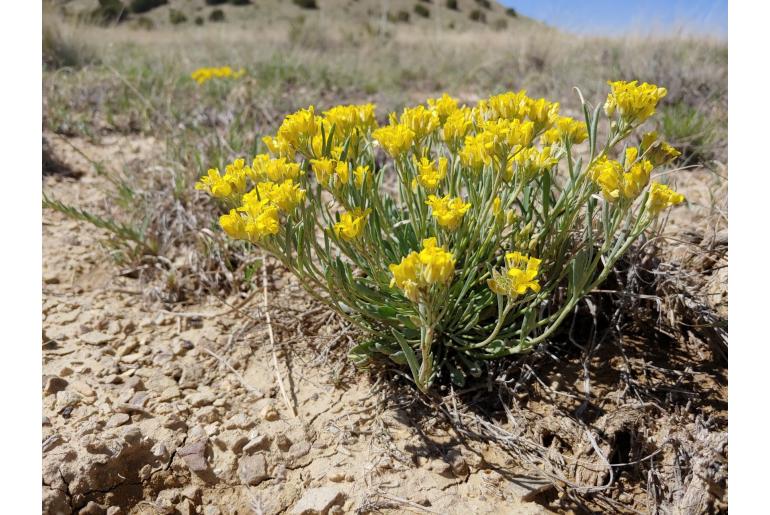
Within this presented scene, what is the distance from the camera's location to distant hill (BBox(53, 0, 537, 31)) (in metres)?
16.5

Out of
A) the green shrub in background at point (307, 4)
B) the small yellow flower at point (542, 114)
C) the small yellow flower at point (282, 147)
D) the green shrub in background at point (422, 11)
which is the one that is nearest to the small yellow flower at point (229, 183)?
the small yellow flower at point (282, 147)

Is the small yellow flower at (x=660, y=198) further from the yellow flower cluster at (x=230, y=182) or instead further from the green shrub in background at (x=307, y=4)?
the green shrub in background at (x=307, y=4)

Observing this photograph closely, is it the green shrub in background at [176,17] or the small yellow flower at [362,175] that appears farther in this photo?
the green shrub in background at [176,17]

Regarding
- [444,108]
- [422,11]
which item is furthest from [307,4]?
[444,108]

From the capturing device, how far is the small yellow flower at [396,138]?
166 centimetres

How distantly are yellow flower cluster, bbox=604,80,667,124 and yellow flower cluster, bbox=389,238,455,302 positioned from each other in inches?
30.6

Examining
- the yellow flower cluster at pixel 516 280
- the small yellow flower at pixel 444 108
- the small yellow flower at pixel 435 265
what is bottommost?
the yellow flower cluster at pixel 516 280

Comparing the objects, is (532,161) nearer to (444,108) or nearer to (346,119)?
(444,108)

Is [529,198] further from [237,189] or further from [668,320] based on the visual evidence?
[237,189]

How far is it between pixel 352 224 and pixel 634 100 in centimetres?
92

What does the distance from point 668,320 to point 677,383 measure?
31 centimetres

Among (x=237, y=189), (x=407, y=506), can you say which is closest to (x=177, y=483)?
(x=407, y=506)

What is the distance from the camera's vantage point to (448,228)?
5.02 feet

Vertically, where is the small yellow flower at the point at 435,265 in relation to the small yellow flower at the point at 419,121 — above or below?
below
